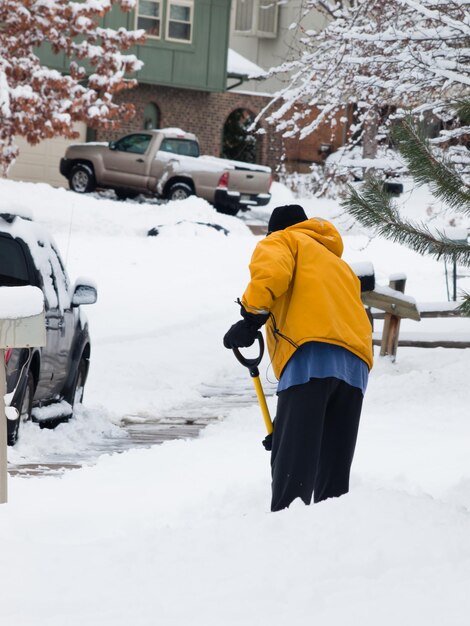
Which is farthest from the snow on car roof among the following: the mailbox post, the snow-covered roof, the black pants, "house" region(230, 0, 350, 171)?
"house" region(230, 0, 350, 171)

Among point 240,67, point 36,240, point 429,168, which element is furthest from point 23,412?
point 240,67

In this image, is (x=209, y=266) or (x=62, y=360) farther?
(x=209, y=266)

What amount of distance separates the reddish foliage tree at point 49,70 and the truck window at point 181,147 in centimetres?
676

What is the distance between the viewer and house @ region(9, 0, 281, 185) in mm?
35594

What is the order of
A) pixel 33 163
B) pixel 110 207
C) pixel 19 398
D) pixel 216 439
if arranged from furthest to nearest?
pixel 33 163 → pixel 110 207 → pixel 216 439 → pixel 19 398

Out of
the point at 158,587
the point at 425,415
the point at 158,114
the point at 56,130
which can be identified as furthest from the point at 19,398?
the point at 158,114

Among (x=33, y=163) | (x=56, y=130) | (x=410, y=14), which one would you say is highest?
(x=410, y=14)

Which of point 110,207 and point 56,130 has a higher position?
point 56,130

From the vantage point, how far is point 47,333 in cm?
1005

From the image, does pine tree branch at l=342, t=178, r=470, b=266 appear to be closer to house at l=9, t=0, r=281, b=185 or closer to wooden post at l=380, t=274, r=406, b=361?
wooden post at l=380, t=274, r=406, b=361

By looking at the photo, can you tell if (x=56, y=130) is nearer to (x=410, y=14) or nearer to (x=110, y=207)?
(x=110, y=207)

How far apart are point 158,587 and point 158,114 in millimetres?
33852

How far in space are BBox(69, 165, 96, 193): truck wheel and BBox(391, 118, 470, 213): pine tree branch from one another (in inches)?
969

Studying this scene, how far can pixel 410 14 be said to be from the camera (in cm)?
1202
